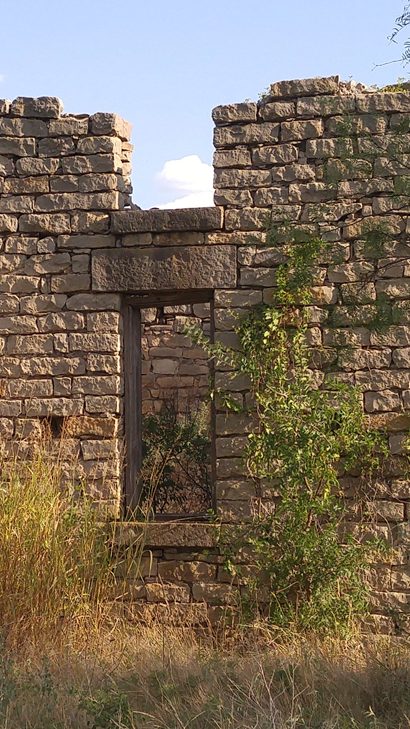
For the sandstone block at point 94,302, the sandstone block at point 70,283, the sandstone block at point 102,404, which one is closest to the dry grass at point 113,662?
the sandstone block at point 102,404

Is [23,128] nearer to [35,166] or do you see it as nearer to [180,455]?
[35,166]

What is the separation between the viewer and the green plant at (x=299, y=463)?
7.01 m

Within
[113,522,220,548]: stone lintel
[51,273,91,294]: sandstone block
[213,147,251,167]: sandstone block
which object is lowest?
[113,522,220,548]: stone lintel

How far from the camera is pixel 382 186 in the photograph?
7449mm

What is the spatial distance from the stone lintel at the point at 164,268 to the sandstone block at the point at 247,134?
0.75m

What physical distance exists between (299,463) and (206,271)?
152 centimetres

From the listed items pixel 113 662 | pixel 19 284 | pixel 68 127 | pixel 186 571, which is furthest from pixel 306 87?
pixel 113 662

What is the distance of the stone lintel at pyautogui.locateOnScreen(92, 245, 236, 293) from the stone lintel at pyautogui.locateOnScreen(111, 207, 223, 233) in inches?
5.4

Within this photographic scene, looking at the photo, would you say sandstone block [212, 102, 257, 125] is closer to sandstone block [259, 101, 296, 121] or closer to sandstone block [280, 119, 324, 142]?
sandstone block [259, 101, 296, 121]

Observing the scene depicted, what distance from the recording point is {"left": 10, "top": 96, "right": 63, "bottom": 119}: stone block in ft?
26.1

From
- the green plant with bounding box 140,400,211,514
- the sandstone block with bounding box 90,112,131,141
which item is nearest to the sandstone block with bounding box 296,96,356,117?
the sandstone block with bounding box 90,112,131,141

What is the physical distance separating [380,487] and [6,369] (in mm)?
2780

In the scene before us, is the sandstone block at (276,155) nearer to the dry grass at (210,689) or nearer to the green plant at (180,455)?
the green plant at (180,455)

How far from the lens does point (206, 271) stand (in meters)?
7.61
